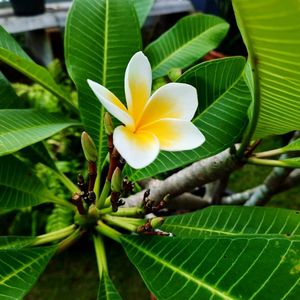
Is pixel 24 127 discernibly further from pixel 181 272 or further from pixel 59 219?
pixel 59 219

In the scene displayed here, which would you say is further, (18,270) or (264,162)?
(264,162)

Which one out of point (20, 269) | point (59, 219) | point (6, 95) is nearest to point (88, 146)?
point (20, 269)

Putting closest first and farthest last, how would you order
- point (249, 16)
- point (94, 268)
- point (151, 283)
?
point (249, 16)
point (151, 283)
point (94, 268)

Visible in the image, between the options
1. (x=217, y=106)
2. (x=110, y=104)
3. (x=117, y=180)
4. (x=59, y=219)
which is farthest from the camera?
(x=59, y=219)

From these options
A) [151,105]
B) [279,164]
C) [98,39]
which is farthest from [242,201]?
[151,105]

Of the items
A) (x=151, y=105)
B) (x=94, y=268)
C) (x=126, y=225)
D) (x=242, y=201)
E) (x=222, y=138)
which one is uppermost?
(x=151, y=105)

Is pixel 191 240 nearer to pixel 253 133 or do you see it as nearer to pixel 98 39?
pixel 253 133

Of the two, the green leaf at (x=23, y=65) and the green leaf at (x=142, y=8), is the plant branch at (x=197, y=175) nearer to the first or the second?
the green leaf at (x=23, y=65)
